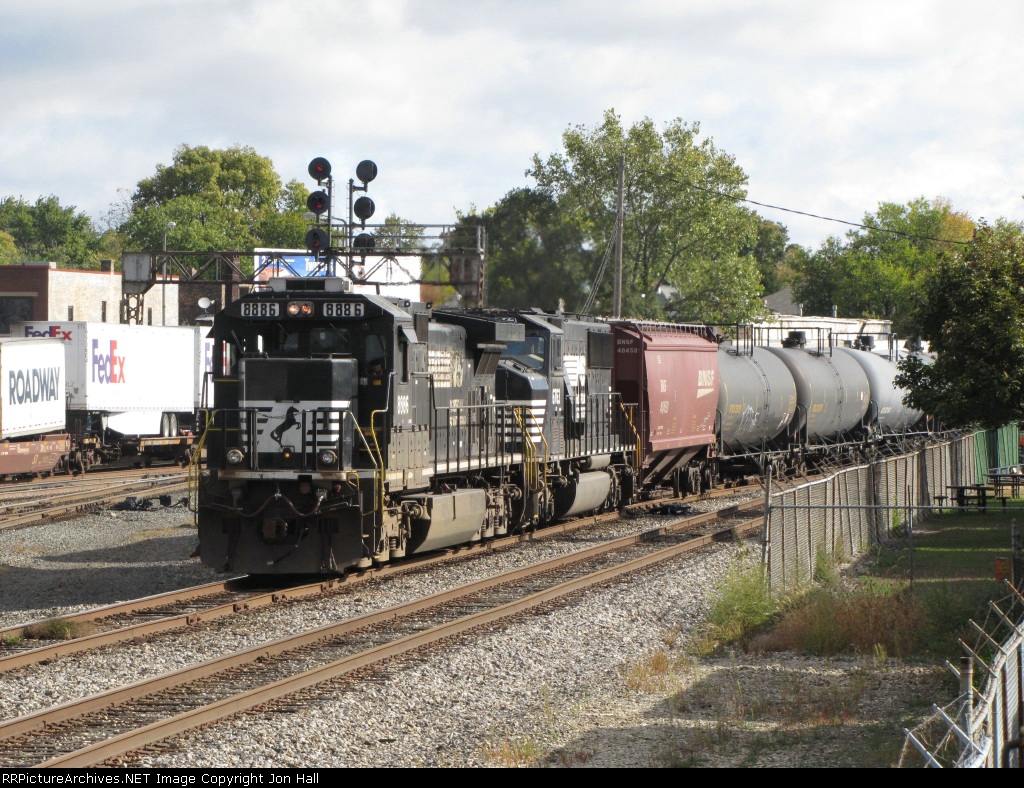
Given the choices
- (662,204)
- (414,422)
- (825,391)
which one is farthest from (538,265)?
(414,422)

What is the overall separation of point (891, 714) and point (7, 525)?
16.9 m

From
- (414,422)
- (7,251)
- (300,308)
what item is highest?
(7,251)

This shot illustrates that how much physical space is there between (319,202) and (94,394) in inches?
524

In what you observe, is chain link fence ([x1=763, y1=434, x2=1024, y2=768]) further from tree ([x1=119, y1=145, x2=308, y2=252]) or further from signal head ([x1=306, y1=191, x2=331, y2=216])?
tree ([x1=119, y1=145, x2=308, y2=252])

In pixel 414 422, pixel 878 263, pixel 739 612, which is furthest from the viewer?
pixel 878 263

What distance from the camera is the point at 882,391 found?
35.8 m

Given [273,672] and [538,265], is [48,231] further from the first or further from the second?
[273,672]

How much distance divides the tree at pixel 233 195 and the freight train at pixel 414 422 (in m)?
77.5

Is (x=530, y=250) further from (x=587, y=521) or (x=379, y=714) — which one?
(x=379, y=714)

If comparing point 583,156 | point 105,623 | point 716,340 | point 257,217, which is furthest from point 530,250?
point 257,217

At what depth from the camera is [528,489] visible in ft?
64.4

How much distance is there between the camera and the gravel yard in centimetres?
872

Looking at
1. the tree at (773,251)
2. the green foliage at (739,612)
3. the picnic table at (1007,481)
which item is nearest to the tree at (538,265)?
the picnic table at (1007,481)

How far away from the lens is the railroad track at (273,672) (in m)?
8.76
